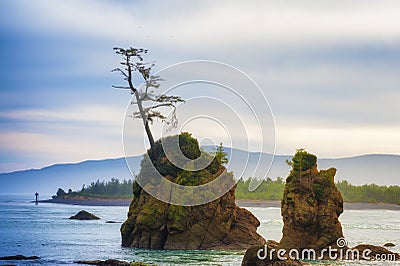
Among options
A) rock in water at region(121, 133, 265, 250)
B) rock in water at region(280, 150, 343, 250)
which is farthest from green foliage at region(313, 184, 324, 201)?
rock in water at region(121, 133, 265, 250)

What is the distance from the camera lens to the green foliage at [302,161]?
5888 cm

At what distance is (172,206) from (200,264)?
34.3 ft

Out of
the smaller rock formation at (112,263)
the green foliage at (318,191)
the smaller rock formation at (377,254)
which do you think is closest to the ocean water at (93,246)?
the smaller rock formation at (377,254)

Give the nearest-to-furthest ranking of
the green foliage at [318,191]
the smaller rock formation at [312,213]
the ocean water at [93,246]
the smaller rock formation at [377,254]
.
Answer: the smaller rock formation at [377,254] < the ocean water at [93,246] < the smaller rock formation at [312,213] < the green foliage at [318,191]

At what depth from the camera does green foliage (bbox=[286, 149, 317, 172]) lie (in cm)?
5888

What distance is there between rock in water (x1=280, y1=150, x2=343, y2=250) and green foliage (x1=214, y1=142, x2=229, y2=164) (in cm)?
832

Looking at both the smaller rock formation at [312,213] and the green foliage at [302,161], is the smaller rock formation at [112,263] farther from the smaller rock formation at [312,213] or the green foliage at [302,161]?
the green foliage at [302,161]

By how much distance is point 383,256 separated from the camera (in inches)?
2141

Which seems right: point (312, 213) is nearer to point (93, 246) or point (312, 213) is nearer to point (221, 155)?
point (221, 155)

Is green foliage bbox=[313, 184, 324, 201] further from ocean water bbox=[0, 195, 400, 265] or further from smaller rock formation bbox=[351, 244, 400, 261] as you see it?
ocean water bbox=[0, 195, 400, 265]

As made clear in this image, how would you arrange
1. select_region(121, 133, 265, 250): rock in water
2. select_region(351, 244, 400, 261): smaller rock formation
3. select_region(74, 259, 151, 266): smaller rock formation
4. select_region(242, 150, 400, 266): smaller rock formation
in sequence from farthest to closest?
select_region(121, 133, 265, 250): rock in water, select_region(242, 150, 400, 266): smaller rock formation, select_region(351, 244, 400, 261): smaller rock formation, select_region(74, 259, 151, 266): smaller rock formation

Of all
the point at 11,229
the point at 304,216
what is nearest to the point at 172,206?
the point at 304,216

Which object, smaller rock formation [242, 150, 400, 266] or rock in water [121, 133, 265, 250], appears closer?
smaller rock formation [242, 150, 400, 266]

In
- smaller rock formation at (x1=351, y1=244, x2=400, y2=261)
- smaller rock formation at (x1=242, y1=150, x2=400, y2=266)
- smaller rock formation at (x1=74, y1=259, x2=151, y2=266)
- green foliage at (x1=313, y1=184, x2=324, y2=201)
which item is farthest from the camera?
green foliage at (x1=313, y1=184, x2=324, y2=201)
